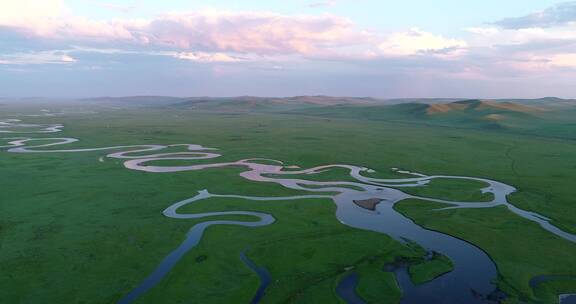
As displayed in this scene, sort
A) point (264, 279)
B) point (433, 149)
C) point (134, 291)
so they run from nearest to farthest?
point (134, 291) < point (264, 279) < point (433, 149)

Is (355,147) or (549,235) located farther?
(355,147)

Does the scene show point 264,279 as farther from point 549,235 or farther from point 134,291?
point 549,235

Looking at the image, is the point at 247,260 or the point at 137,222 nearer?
the point at 247,260

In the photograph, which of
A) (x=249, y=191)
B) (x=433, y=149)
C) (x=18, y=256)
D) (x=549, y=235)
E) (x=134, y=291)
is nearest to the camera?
(x=134, y=291)

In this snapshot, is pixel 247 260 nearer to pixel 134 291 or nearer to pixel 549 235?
pixel 134 291

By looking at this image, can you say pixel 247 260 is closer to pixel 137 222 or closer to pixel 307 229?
pixel 307 229

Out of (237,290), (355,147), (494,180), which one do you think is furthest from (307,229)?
(355,147)

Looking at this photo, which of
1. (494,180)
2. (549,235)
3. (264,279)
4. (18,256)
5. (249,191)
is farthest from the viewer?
(494,180)

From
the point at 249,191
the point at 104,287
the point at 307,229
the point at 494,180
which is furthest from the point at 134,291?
the point at 494,180

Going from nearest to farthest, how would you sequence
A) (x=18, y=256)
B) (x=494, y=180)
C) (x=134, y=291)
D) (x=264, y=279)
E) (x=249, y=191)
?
(x=134, y=291) < (x=264, y=279) < (x=18, y=256) < (x=249, y=191) < (x=494, y=180)
